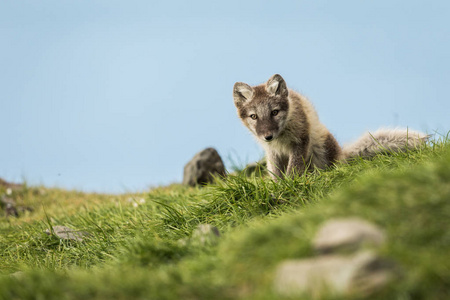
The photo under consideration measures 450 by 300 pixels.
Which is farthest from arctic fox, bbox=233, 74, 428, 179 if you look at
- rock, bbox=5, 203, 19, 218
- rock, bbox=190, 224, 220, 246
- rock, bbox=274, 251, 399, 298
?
rock, bbox=5, 203, 19, 218

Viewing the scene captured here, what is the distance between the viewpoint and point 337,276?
2709 mm

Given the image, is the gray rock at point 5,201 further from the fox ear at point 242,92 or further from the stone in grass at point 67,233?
the fox ear at point 242,92

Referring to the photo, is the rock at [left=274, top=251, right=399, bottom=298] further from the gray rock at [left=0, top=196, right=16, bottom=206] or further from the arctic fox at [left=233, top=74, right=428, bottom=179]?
the gray rock at [left=0, top=196, right=16, bottom=206]

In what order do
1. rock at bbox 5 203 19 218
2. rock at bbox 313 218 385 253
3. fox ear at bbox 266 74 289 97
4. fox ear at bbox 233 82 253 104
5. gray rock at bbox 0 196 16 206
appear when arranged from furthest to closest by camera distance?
1. gray rock at bbox 0 196 16 206
2. rock at bbox 5 203 19 218
3. fox ear at bbox 233 82 253 104
4. fox ear at bbox 266 74 289 97
5. rock at bbox 313 218 385 253

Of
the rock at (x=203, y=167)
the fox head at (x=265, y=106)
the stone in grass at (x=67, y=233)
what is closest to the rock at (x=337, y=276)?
the fox head at (x=265, y=106)

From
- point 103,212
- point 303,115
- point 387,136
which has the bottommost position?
point 103,212

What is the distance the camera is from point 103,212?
785cm

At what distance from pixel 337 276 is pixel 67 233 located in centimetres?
489

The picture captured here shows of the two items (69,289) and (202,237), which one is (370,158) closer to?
(202,237)

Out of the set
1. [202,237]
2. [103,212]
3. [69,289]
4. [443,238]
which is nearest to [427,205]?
[443,238]

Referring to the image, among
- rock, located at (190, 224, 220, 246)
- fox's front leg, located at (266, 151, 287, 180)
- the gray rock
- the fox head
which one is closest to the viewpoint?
rock, located at (190, 224, 220, 246)

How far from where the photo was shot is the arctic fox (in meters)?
6.71

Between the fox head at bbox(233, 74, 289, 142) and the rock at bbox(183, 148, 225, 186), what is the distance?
3.74 meters

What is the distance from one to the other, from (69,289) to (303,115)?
4728 mm
